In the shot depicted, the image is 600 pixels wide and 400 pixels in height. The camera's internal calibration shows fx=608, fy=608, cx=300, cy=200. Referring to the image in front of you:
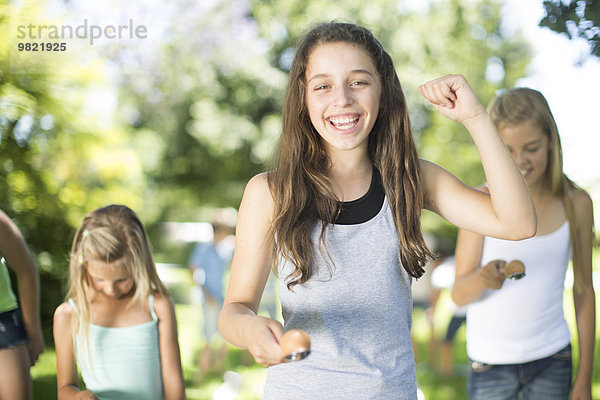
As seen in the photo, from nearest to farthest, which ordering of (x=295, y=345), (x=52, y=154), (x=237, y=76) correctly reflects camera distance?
(x=295, y=345) < (x=52, y=154) < (x=237, y=76)

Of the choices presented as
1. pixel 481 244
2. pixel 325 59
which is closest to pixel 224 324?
pixel 325 59

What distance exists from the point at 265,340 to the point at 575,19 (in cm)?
147

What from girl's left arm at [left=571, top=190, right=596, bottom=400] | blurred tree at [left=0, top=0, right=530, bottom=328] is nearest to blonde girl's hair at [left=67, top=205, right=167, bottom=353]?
girl's left arm at [left=571, top=190, right=596, bottom=400]

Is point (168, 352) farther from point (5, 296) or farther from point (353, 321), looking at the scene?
point (353, 321)

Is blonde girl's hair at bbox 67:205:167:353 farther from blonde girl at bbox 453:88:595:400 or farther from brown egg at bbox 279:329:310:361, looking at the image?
brown egg at bbox 279:329:310:361

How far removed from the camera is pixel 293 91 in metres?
1.56

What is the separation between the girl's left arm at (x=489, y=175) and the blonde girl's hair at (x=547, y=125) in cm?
83

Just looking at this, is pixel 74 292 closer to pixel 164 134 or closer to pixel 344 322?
pixel 344 322

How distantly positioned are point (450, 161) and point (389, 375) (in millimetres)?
13228

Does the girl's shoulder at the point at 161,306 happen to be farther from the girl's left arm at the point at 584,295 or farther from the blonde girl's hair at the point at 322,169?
the girl's left arm at the point at 584,295

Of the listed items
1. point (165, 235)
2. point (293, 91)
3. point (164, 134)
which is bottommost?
point (165, 235)

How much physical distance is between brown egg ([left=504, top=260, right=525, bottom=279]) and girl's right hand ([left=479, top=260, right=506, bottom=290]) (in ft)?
0.08

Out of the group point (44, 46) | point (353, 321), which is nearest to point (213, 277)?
point (44, 46)

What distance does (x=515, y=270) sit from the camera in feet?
6.10
